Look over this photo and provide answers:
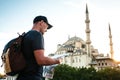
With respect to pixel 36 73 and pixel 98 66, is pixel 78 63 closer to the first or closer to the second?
pixel 98 66

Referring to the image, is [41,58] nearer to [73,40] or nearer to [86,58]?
[86,58]

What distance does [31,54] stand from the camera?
13.8ft

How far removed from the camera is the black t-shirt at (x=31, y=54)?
4125 mm

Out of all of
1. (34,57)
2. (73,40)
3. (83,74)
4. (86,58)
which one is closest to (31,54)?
(34,57)

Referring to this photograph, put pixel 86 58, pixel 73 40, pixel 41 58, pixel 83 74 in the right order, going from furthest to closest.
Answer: pixel 73 40, pixel 86 58, pixel 83 74, pixel 41 58

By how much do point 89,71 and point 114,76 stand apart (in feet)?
15.3

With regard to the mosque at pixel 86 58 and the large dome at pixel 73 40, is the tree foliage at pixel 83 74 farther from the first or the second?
the large dome at pixel 73 40

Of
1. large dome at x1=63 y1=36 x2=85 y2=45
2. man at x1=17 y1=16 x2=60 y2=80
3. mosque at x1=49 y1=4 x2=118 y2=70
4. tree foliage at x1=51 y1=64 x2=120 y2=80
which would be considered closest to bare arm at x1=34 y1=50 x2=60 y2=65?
man at x1=17 y1=16 x2=60 y2=80

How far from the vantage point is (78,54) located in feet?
270

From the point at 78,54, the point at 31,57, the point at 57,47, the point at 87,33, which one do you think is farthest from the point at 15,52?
the point at 57,47

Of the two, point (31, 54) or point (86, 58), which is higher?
point (86, 58)

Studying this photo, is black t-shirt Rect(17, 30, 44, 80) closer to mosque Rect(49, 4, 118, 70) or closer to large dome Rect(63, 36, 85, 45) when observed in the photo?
mosque Rect(49, 4, 118, 70)

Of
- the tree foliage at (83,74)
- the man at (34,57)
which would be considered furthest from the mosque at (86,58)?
the man at (34,57)

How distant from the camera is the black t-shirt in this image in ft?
13.5
